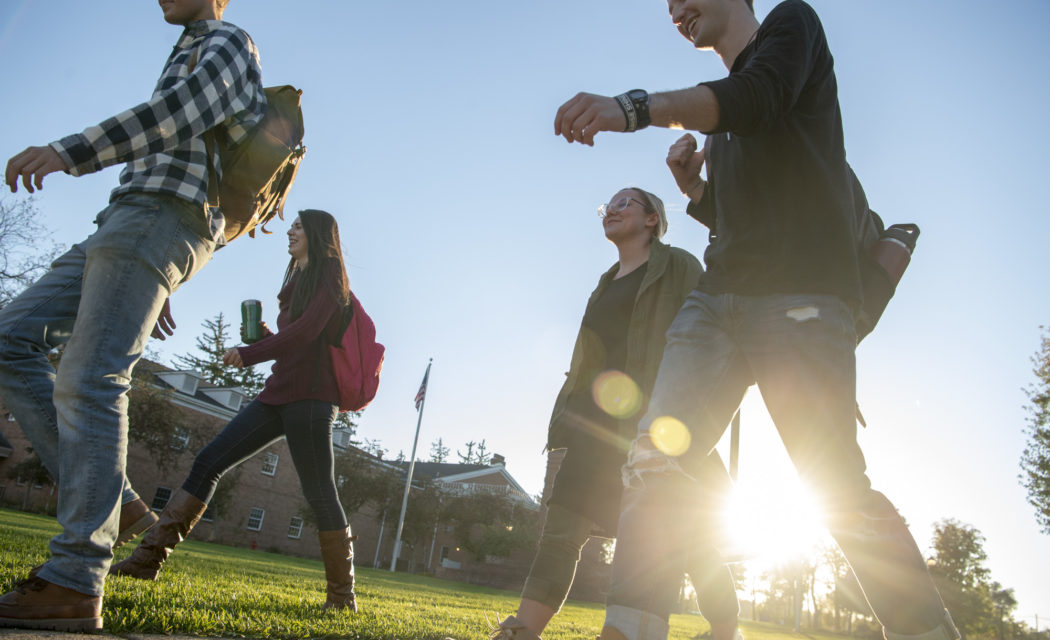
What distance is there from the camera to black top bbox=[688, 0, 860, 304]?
195 centimetres

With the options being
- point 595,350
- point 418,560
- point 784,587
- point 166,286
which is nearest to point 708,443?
point 595,350

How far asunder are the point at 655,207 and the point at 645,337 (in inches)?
40.4

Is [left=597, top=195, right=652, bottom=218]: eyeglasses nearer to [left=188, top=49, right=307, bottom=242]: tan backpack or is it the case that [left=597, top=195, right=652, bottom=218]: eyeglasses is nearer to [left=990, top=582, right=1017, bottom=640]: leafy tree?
[left=188, top=49, right=307, bottom=242]: tan backpack

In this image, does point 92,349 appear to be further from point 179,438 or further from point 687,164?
point 179,438

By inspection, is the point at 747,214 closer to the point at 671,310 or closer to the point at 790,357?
the point at 790,357

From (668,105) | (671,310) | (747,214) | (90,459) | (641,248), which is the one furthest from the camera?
(641,248)

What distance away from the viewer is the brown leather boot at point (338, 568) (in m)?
3.93

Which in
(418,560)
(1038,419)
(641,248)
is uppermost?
(1038,419)

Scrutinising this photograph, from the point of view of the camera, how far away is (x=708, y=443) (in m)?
2.04

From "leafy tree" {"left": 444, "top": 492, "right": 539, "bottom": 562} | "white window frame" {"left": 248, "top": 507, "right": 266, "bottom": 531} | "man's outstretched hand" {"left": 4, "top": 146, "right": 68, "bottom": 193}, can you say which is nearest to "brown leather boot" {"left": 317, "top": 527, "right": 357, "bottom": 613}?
"man's outstretched hand" {"left": 4, "top": 146, "right": 68, "bottom": 193}

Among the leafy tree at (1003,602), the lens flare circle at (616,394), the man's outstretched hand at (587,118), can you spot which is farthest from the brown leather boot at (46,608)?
the leafy tree at (1003,602)

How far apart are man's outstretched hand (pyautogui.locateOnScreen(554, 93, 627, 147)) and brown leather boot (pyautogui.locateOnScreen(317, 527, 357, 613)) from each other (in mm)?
3161

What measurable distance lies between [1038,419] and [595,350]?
29.5 meters

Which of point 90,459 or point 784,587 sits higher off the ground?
point 90,459
